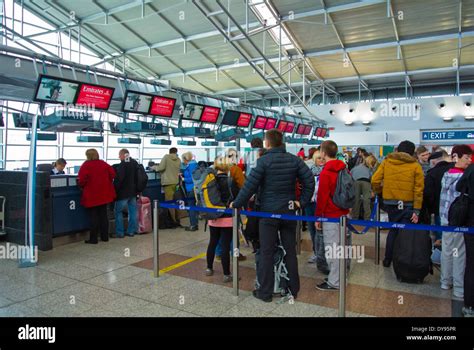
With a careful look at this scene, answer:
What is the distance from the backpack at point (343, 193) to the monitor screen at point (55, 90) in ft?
17.5

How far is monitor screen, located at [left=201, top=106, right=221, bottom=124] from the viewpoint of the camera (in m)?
10.7

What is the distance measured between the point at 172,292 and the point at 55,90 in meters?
4.68

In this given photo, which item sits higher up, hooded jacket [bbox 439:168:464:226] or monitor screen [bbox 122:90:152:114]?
monitor screen [bbox 122:90:152:114]

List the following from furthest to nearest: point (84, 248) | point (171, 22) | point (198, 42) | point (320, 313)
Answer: point (198, 42) → point (171, 22) → point (84, 248) → point (320, 313)

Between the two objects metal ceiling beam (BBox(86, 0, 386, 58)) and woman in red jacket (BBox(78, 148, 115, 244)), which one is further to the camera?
metal ceiling beam (BBox(86, 0, 386, 58))

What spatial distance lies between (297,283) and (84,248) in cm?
375

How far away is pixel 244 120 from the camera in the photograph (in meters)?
12.2

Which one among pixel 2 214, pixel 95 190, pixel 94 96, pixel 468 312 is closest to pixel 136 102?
pixel 94 96

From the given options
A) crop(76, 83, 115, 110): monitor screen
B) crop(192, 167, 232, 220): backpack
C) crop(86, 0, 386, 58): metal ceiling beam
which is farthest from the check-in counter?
crop(86, 0, 386, 58): metal ceiling beam

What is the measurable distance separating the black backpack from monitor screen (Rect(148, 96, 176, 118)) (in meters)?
6.49

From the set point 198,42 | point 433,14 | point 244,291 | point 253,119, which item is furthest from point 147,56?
point 244,291

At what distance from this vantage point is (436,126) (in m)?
16.4

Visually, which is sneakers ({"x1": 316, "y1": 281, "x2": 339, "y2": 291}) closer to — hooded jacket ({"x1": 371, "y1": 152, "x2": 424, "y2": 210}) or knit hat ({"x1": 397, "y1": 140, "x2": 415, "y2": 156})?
hooded jacket ({"x1": 371, "y1": 152, "x2": 424, "y2": 210})
